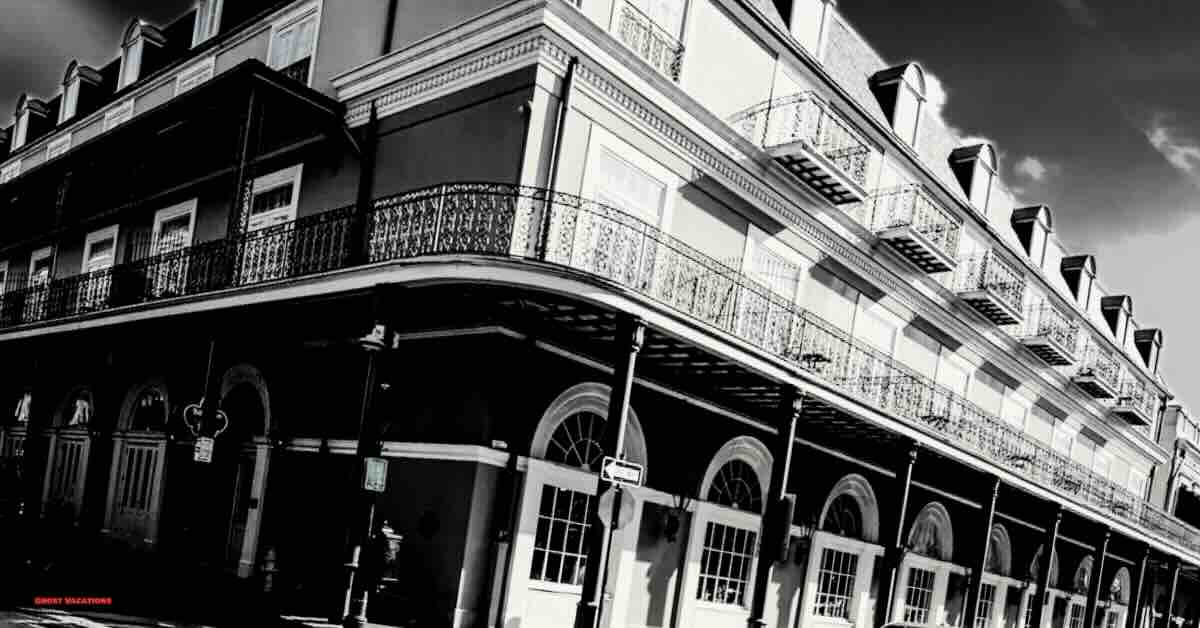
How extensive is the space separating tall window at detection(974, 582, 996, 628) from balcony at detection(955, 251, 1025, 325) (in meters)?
6.49

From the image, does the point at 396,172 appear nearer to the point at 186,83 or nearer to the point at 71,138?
the point at 186,83

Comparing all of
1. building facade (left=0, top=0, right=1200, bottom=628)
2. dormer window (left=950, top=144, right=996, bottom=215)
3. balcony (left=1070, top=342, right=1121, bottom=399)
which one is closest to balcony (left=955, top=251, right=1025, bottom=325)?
building facade (left=0, top=0, right=1200, bottom=628)

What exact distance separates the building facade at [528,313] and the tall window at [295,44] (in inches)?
3.7

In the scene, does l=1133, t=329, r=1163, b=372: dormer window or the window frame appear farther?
l=1133, t=329, r=1163, b=372: dormer window

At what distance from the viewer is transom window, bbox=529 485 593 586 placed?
39.1 feet

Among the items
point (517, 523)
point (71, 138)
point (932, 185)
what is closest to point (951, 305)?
point (932, 185)

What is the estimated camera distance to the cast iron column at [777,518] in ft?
37.8

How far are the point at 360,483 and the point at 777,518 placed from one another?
4978 mm

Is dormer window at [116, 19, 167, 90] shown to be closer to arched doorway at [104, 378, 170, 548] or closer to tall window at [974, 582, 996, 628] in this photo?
arched doorway at [104, 378, 170, 548]

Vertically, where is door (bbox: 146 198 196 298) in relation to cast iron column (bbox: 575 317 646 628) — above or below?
above

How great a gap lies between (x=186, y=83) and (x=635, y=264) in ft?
40.1

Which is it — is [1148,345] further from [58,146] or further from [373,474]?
[58,146]

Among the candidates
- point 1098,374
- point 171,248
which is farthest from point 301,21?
point 1098,374

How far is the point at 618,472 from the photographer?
935 cm
